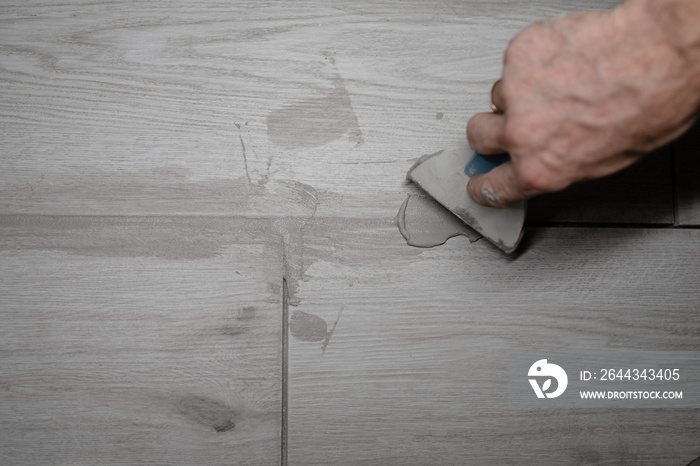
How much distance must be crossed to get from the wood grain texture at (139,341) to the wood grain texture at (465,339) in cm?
6

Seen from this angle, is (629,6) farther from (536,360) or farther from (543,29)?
(536,360)

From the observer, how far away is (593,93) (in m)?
0.51

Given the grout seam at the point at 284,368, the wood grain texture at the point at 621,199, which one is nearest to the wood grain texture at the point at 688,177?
the wood grain texture at the point at 621,199

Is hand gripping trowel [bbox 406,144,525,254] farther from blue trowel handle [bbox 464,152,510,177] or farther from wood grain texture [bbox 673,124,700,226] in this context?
wood grain texture [bbox 673,124,700,226]

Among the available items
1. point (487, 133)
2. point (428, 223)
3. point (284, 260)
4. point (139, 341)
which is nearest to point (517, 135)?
point (487, 133)

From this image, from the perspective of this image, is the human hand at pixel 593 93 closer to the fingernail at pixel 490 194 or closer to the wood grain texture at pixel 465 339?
the fingernail at pixel 490 194

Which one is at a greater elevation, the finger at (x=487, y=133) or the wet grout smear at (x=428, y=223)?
the finger at (x=487, y=133)

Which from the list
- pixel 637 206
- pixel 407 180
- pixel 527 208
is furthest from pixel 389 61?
pixel 637 206

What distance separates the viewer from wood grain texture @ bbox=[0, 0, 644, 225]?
655mm

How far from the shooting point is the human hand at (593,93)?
0.49 m

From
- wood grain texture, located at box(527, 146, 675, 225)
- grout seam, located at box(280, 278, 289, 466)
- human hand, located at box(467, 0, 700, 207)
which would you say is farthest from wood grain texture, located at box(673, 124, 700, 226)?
grout seam, located at box(280, 278, 289, 466)

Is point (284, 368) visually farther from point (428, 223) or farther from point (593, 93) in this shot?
point (593, 93)

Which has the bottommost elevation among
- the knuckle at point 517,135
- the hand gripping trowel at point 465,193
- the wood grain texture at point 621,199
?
the wood grain texture at point 621,199

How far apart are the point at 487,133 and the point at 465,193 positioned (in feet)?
0.29
